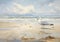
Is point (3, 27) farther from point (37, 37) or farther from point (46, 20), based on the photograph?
point (46, 20)

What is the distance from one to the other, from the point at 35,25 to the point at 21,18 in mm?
220

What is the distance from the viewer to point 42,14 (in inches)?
67.3

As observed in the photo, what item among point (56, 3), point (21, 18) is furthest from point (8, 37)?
point (56, 3)

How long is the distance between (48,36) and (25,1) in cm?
60

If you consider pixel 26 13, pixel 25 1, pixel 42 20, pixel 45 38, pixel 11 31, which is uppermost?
pixel 25 1

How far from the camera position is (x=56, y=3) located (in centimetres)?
171

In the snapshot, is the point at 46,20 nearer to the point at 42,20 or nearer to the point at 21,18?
the point at 42,20

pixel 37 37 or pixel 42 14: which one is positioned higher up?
pixel 42 14

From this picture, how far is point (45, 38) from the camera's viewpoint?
1671 millimetres

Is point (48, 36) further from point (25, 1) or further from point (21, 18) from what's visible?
point (25, 1)

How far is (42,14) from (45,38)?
1.11 ft

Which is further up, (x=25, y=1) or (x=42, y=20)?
(x=25, y=1)

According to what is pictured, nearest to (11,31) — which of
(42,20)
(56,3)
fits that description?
(42,20)

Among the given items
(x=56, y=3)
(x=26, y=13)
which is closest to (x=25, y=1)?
(x=26, y=13)
